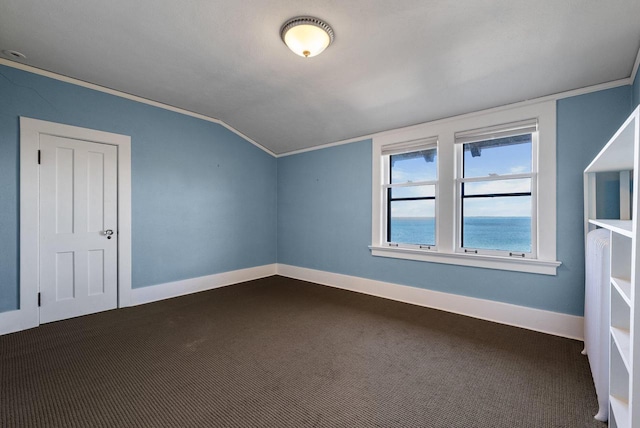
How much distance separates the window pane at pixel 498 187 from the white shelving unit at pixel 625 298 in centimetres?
104

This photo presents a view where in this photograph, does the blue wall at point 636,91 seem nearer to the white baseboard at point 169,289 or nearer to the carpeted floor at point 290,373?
the carpeted floor at point 290,373

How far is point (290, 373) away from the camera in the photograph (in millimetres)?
2123

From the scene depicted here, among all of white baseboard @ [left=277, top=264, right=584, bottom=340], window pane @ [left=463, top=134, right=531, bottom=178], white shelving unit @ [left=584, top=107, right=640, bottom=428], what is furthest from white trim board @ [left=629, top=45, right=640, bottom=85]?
white baseboard @ [left=277, top=264, right=584, bottom=340]

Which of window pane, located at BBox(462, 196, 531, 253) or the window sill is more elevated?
window pane, located at BBox(462, 196, 531, 253)

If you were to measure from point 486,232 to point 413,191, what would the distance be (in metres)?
1.04

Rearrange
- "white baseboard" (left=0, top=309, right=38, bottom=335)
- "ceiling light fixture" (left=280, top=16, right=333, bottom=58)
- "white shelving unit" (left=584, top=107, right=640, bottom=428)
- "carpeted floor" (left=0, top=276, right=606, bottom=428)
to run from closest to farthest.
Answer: "white shelving unit" (left=584, top=107, right=640, bottom=428) < "carpeted floor" (left=0, top=276, right=606, bottom=428) < "ceiling light fixture" (left=280, top=16, right=333, bottom=58) < "white baseboard" (left=0, top=309, right=38, bottom=335)

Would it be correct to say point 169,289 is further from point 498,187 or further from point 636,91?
point 636,91

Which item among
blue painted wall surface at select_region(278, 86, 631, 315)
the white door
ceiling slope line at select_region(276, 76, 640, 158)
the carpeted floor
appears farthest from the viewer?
the white door

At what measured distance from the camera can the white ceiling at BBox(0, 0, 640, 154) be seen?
2.03 metres

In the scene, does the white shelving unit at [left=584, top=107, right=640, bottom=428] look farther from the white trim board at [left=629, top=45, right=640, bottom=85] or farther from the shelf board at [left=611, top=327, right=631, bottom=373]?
the white trim board at [left=629, top=45, right=640, bottom=85]

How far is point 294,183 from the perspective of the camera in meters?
5.22

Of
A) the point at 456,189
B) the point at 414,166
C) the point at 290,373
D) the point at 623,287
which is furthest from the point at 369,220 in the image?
the point at 623,287

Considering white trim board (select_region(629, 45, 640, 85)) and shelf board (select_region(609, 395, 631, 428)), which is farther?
white trim board (select_region(629, 45, 640, 85))

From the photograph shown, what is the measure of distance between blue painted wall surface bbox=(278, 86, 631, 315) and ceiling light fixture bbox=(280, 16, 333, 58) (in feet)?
6.93
